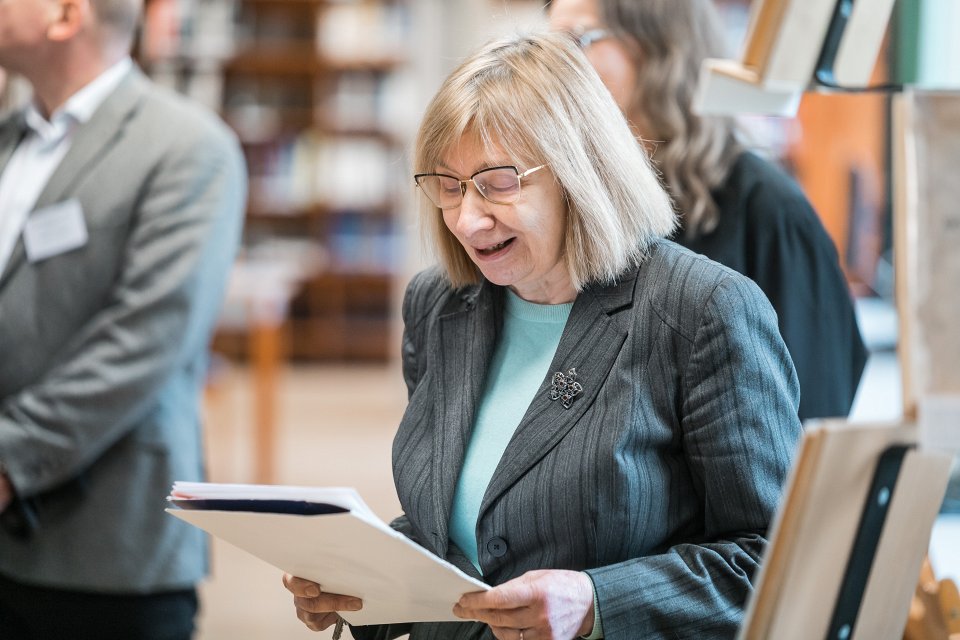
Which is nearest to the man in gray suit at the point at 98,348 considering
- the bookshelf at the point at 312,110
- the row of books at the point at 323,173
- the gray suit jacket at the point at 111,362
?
the gray suit jacket at the point at 111,362

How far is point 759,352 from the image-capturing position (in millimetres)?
1260

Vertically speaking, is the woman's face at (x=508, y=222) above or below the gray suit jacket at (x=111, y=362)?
above

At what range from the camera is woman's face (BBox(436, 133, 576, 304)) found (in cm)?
134

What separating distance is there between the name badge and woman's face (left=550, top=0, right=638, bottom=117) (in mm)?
964

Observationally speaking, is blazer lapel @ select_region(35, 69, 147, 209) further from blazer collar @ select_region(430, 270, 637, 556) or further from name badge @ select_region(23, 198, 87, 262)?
blazer collar @ select_region(430, 270, 637, 556)

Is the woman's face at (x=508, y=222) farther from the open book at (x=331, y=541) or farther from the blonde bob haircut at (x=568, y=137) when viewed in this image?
the open book at (x=331, y=541)

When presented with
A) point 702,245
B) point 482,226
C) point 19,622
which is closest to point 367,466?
point 19,622

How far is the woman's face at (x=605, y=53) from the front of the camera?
1.89 m

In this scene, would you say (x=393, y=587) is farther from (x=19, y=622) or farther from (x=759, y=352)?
(x=19, y=622)

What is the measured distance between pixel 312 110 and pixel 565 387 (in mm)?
6939

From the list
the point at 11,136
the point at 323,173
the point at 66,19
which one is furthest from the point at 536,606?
the point at 323,173

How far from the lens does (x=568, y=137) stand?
4.40ft

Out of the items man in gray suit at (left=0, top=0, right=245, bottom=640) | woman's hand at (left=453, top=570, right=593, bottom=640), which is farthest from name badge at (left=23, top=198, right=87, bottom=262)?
woman's hand at (left=453, top=570, right=593, bottom=640)

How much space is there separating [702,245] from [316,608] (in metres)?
0.90
